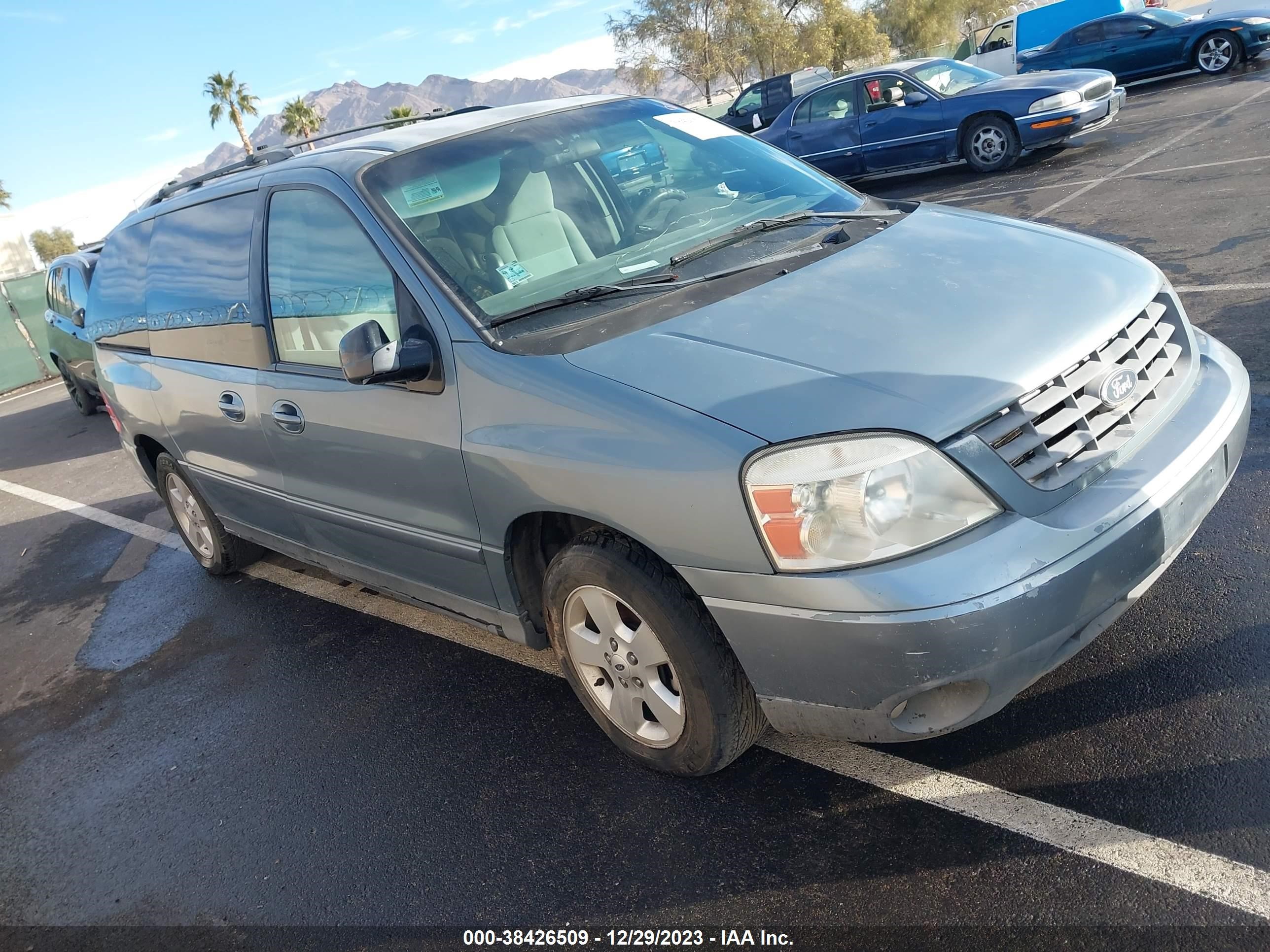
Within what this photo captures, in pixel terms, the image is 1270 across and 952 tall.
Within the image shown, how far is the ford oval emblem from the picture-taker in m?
2.54

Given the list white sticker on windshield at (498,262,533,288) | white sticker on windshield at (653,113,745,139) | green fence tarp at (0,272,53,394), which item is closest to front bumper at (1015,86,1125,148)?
white sticker on windshield at (653,113,745,139)

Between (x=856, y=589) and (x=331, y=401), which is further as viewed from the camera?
(x=331, y=401)

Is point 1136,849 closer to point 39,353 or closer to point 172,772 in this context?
point 172,772

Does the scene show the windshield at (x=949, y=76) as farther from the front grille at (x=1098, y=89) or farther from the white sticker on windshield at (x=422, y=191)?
the white sticker on windshield at (x=422, y=191)

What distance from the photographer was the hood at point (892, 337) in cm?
235

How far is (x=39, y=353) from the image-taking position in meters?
18.4

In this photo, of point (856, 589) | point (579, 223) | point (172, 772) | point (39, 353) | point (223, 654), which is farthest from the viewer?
point (39, 353)

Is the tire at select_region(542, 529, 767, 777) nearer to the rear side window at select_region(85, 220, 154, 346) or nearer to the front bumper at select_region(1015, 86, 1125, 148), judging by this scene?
the rear side window at select_region(85, 220, 154, 346)

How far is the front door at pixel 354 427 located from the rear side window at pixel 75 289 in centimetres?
729

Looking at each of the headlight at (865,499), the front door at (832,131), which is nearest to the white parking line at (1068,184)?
the front door at (832,131)

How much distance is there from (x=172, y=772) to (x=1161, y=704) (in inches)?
130

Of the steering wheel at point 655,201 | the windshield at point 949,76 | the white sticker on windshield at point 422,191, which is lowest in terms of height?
the windshield at point 949,76

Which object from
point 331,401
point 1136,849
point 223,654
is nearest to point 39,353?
point 223,654

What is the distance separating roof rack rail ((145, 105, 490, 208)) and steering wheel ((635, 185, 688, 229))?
0.94 metres
